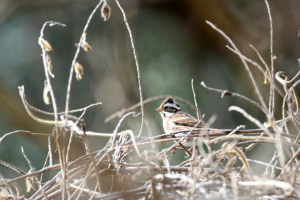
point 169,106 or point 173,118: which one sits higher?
point 169,106

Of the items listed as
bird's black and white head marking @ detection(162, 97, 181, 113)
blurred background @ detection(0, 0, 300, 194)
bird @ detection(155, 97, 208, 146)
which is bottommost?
bird @ detection(155, 97, 208, 146)

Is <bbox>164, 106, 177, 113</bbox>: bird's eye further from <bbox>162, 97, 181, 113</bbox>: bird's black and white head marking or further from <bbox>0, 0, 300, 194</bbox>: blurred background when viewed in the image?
<bbox>0, 0, 300, 194</bbox>: blurred background

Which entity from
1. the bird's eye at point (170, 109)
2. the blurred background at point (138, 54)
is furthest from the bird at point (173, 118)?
the blurred background at point (138, 54)

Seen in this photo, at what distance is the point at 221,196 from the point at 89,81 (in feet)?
22.8

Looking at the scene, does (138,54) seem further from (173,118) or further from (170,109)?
(173,118)

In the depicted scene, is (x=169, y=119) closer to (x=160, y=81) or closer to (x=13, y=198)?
(x=13, y=198)

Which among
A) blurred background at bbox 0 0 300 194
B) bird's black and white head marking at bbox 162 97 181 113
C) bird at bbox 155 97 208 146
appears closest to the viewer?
bird at bbox 155 97 208 146

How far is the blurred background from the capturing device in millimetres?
8406

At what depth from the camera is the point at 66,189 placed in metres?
2.29

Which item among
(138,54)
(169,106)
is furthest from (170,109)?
(138,54)

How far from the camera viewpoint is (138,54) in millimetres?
9203

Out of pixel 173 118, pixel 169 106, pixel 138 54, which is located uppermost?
pixel 138 54

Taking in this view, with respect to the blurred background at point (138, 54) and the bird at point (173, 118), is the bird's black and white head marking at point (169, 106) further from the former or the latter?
the blurred background at point (138, 54)

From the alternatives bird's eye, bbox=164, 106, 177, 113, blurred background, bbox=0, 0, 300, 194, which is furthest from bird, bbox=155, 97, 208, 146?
blurred background, bbox=0, 0, 300, 194
